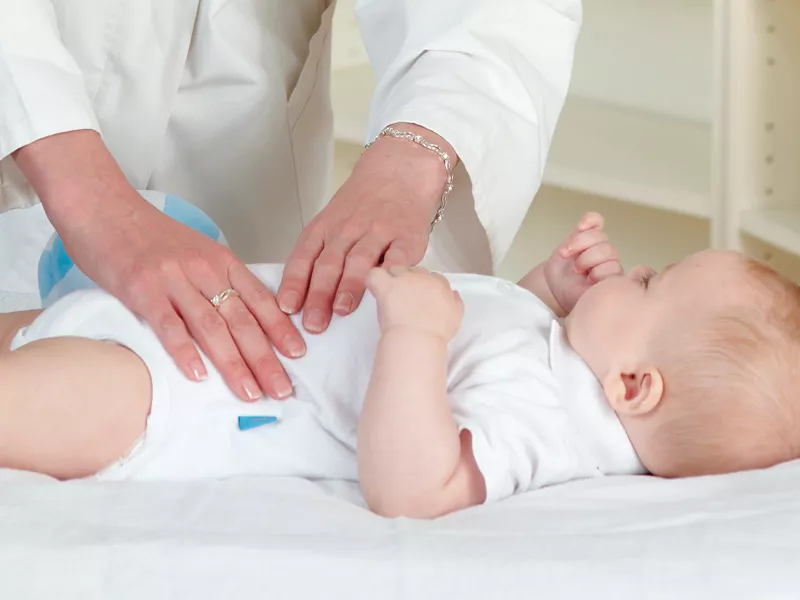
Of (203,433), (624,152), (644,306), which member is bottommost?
(624,152)

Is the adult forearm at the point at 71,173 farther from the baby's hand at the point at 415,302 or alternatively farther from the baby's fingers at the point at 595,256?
the baby's fingers at the point at 595,256

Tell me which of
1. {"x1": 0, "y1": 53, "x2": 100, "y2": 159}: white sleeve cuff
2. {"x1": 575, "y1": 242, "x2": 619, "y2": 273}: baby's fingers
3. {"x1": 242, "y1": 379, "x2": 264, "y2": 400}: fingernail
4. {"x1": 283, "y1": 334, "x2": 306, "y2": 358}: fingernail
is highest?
{"x1": 0, "y1": 53, "x2": 100, "y2": 159}: white sleeve cuff

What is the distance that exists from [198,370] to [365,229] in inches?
8.4

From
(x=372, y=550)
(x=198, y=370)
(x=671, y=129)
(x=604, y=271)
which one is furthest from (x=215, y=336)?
(x=671, y=129)

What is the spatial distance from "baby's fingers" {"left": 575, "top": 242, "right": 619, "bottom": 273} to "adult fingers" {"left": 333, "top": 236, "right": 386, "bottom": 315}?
0.23 meters

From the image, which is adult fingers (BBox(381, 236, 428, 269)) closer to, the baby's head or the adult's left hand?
the adult's left hand

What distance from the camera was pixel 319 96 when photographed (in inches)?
55.7

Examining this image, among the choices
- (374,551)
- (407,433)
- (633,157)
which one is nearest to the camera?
(374,551)

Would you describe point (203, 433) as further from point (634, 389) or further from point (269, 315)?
point (634, 389)

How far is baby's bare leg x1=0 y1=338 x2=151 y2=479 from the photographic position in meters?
0.77

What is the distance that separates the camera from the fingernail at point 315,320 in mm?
890

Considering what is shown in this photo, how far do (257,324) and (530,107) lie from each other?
46cm

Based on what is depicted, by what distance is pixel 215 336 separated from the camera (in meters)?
0.86

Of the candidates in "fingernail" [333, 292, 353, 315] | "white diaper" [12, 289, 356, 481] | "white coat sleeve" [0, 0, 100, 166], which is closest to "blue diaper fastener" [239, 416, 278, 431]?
"white diaper" [12, 289, 356, 481]
